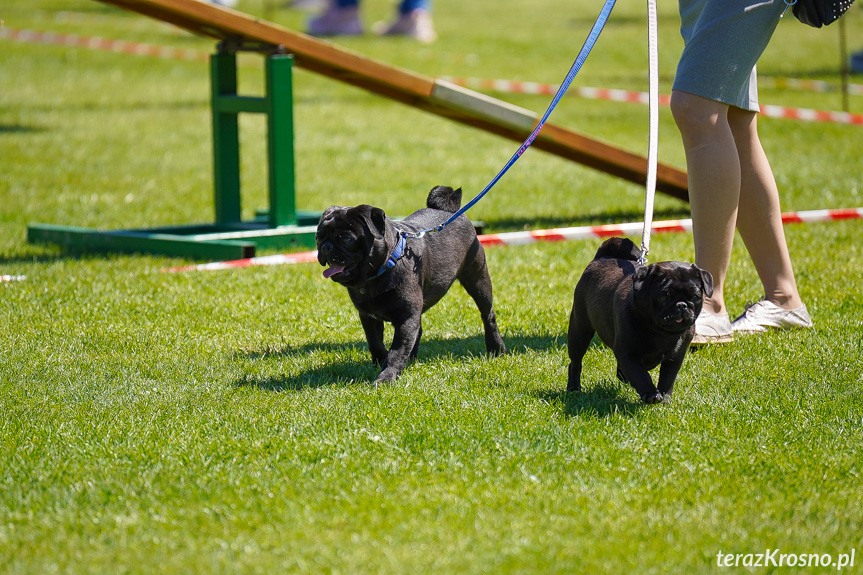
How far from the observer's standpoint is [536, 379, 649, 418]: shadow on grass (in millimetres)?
4266

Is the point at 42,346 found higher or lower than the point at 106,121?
lower

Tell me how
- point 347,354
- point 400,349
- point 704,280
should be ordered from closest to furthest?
1. point 704,280
2. point 400,349
3. point 347,354

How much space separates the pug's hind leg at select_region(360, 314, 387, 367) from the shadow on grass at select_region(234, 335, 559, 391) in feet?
0.22

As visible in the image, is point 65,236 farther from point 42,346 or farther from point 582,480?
point 582,480

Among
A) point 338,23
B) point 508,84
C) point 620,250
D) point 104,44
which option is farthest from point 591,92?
point 620,250

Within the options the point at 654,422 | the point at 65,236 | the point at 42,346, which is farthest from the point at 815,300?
the point at 65,236

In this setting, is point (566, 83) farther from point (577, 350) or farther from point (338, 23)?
point (338, 23)

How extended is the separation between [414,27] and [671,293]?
60.9ft

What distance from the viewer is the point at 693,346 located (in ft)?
16.8

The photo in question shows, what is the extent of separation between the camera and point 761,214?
5406mm

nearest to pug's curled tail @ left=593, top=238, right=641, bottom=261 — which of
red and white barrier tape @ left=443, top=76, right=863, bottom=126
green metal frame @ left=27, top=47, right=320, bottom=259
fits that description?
green metal frame @ left=27, top=47, right=320, bottom=259

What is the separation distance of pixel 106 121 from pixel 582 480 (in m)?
11.8

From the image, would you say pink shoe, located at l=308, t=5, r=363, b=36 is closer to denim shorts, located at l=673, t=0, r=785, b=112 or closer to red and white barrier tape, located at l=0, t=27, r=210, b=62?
red and white barrier tape, located at l=0, t=27, r=210, b=62

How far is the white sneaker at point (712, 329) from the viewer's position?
506 cm
